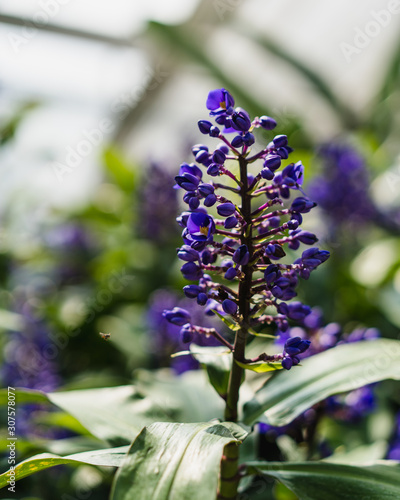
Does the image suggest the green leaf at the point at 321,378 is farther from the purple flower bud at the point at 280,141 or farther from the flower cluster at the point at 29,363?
the flower cluster at the point at 29,363

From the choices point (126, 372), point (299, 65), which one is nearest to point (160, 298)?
point (126, 372)

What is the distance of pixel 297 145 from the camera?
8.22 feet

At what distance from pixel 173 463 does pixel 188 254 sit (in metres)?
0.24

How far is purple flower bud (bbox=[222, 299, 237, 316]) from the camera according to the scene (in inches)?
23.1

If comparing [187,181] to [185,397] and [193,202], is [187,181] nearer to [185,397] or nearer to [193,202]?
[193,202]

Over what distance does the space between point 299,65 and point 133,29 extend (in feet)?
6.93

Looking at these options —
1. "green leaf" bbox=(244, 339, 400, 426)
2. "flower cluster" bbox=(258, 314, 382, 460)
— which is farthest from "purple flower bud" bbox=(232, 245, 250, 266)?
"flower cluster" bbox=(258, 314, 382, 460)

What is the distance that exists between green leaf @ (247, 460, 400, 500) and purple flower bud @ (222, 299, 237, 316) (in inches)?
8.8

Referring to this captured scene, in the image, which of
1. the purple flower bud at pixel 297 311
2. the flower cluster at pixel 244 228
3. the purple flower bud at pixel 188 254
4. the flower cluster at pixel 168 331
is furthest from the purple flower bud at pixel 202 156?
the flower cluster at pixel 168 331

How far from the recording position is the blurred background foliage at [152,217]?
1.27 m

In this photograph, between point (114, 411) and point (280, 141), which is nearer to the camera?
point (280, 141)

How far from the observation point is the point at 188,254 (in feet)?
2.00

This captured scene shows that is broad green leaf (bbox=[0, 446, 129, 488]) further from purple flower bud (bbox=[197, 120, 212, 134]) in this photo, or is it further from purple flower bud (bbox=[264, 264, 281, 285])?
purple flower bud (bbox=[197, 120, 212, 134])

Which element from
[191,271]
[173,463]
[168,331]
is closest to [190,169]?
[191,271]
